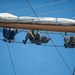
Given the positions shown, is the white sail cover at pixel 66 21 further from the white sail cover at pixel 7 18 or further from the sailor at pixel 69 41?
the white sail cover at pixel 7 18

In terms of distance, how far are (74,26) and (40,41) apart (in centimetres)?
57

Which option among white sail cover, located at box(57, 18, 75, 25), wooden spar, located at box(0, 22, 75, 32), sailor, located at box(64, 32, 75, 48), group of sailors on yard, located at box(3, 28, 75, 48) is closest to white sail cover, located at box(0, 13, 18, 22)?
wooden spar, located at box(0, 22, 75, 32)

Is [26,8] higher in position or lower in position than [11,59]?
higher

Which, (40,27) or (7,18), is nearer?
(40,27)

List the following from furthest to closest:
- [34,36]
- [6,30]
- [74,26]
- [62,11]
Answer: [62,11]
[6,30]
[34,36]
[74,26]

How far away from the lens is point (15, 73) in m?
4.67

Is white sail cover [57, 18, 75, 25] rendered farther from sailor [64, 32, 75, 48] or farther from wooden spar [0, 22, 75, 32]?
sailor [64, 32, 75, 48]

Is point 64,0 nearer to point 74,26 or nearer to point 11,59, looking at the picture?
point 11,59

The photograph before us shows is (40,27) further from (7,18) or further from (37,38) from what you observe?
(7,18)

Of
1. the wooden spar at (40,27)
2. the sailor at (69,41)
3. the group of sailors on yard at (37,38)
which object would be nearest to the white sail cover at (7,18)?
the wooden spar at (40,27)

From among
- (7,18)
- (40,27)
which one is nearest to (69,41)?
(40,27)

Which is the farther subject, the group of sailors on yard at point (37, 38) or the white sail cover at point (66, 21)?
the group of sailors on yard at point (37, 38)

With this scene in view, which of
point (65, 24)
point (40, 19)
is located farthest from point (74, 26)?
Answer: point (40, 19)

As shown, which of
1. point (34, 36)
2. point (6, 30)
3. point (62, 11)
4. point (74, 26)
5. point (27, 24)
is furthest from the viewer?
point (62, 11)
